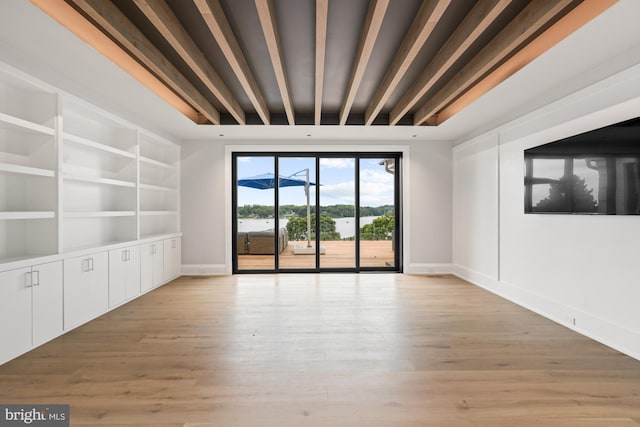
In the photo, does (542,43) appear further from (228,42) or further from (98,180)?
(98,180)

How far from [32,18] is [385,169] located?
5148 millimetres

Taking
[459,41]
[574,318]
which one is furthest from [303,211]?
[574,318]

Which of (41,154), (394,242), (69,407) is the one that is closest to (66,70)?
(41,154)

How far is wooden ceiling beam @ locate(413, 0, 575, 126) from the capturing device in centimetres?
221

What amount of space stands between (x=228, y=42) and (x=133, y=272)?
126 inches

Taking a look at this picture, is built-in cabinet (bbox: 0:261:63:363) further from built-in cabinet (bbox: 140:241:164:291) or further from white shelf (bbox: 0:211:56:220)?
built-in cabinet (bbox: 140:241:164:291)

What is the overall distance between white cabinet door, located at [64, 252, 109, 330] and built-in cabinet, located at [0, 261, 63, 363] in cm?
9

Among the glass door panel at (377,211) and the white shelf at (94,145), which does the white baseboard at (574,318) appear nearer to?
the glass door panel at (377,211)

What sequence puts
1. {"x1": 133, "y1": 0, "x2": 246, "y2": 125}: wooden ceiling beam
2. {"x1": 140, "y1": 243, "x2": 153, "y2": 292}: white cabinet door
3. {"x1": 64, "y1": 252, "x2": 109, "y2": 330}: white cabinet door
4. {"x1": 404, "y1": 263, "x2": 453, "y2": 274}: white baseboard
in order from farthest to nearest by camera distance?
{"x1": 404, "y1": 263, "x2": 453, "y2": 274}: white baseboard → {"x1": 140, "y1": 243, "x2": 153, "y2": 292}: white cabinet door → {"x1": 64, "y1": 252, "x2": 109, "y2": 330}: white cabinet door → {"x1": 133, "y1": 0, "x2": 246, "y2": 125}: wooden ceiling beam

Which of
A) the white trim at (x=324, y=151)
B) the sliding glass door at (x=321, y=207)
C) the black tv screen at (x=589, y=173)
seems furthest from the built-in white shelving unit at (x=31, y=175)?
the black tv screen at (x=589, y=173)

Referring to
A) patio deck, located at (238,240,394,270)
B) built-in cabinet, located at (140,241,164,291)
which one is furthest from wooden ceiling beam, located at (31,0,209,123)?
patio deck, located at (238,240,394,270)

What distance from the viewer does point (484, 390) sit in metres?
2.14

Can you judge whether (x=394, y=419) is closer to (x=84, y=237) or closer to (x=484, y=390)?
(x=484, y=390)

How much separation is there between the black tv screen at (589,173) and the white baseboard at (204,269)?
4.78 m
